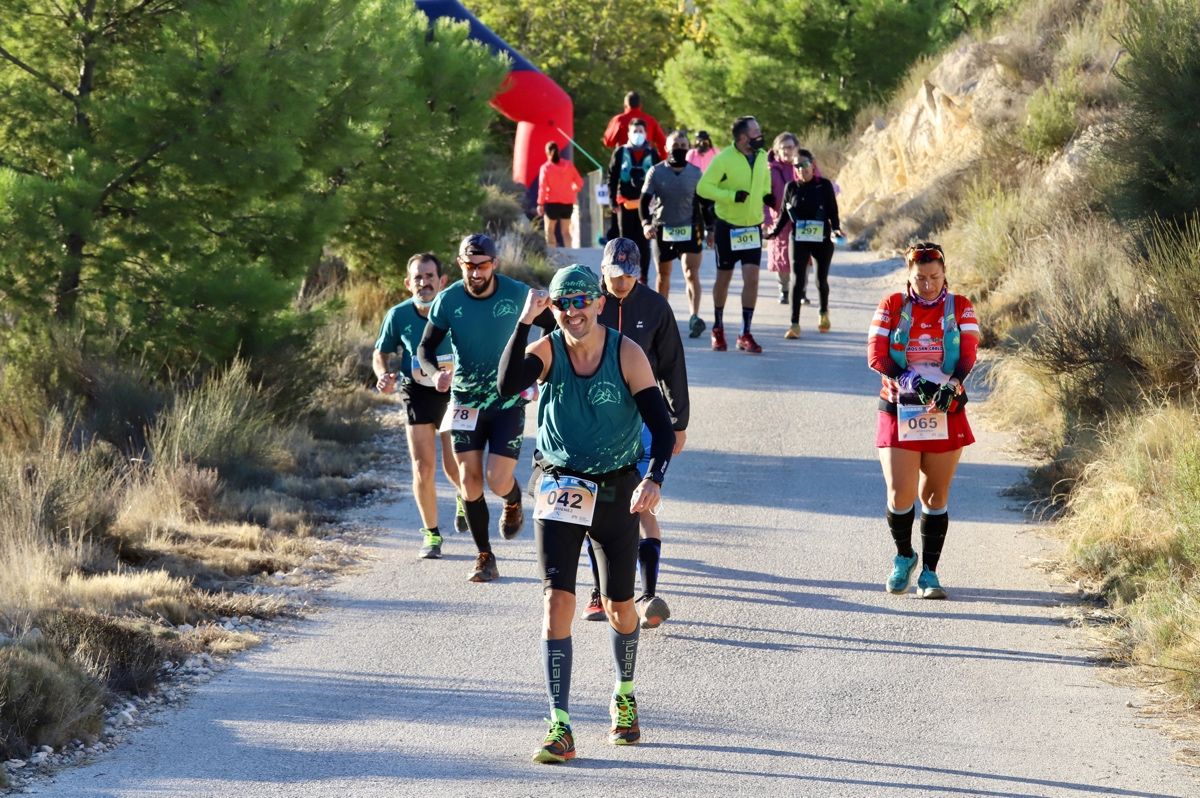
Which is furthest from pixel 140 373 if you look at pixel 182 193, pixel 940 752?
pixel 940 752

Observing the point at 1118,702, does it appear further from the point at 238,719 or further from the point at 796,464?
the point at 796,464

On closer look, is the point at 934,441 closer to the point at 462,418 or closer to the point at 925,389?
the point at 925,389

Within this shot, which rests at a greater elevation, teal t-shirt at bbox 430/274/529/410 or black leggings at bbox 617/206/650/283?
black leggings at bbox 617/206/650/283

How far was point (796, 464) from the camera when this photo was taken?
474 inches

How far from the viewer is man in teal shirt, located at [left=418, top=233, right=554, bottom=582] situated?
8.76m

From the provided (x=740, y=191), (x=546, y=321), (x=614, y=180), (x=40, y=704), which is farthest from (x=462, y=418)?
(x=614, y=180)

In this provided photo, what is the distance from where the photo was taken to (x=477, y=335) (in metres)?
8.77

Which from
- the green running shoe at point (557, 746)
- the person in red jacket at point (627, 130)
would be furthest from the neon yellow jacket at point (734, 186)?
the green running shoe at point (557, 746)

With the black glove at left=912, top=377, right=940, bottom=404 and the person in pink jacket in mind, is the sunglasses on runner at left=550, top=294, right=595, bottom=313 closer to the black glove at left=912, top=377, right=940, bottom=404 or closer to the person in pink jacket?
the black glove at left=912, top=377, right=940, bottom=404

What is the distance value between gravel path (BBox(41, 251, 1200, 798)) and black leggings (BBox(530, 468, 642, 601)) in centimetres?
71

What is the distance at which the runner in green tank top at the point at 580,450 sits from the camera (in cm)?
634

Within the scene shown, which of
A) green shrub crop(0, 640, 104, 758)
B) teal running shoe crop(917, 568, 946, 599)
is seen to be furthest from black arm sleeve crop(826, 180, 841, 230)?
green shrub crop(0, 640, 104, 758)

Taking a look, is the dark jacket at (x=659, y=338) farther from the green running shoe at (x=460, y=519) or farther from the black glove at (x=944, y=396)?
the green running shoe at (x=460, y=519)

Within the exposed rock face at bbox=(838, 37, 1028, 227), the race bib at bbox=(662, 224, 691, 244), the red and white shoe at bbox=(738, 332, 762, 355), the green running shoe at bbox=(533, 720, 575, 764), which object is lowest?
the green running shoe at bbox=(533, 720, 575, 764)
